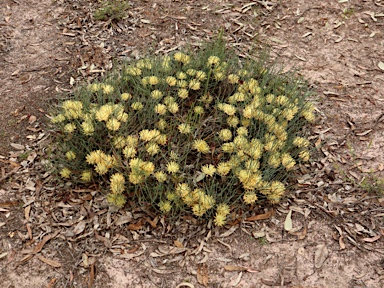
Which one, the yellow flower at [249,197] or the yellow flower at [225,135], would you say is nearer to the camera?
the yellow flower at [249,197]

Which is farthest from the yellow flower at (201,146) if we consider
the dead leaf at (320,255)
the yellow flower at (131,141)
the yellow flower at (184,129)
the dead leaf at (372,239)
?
the dead leaf at (372,239)

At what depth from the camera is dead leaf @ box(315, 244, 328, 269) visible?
8.05ft

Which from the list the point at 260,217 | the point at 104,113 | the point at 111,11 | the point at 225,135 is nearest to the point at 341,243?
the point at 260,217

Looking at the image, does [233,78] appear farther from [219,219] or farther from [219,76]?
[219,219]

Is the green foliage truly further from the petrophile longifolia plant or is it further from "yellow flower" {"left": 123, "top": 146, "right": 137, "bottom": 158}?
"yellow flower" {"left": 123, "top": 146, "right": 137, "bottom": 158}

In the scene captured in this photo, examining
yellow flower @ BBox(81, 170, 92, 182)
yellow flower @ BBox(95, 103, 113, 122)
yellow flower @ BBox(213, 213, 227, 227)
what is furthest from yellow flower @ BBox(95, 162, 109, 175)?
yellow flower @ BBox(213, 213, 227, 227)

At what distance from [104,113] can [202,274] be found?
1223mm

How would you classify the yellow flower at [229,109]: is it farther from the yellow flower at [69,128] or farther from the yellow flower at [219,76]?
the yellow flower at [69,128]

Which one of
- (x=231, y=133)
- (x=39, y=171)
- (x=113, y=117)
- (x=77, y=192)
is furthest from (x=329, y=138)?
(x=39, y=171)

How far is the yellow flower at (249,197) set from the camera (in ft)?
8.25

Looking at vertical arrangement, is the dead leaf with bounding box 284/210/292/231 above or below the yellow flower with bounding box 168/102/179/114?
below

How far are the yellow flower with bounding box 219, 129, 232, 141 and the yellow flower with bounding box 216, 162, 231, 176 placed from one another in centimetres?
22

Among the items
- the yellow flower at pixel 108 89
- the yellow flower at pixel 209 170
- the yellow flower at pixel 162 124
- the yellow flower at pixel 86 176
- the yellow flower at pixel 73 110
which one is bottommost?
the yellow flower at pixel 86 176

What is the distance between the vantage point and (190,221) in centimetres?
263
